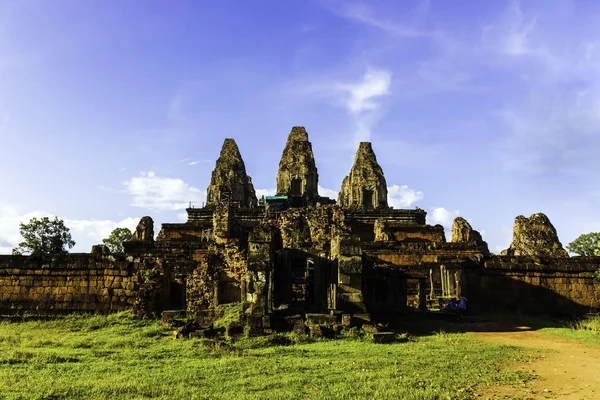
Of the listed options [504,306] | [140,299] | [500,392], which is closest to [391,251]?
[504,306]

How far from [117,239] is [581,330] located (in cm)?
3360

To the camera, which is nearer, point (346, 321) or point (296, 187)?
point (346, 321)

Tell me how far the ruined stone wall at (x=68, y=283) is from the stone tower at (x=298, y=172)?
23187 mm

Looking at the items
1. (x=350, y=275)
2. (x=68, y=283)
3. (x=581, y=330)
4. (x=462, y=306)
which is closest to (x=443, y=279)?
(x=462, y=306)

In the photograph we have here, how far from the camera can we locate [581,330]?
1302 centimetres

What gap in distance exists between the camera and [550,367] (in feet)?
27.4

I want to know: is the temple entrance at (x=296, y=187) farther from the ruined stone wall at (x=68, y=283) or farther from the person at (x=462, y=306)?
the person at (x=462, y=306)

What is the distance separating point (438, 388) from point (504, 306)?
38.6 feet

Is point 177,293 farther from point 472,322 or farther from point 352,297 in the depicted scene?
point 472,322

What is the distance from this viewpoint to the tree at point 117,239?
3772 centimetres

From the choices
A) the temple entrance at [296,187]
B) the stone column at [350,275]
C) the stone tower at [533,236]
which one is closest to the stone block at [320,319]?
the stone column at [350,275]

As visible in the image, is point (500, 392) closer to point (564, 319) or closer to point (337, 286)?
point (337, 286)

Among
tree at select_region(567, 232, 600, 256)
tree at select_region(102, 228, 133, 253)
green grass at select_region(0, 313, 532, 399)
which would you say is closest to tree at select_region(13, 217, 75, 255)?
tree at select_region(102, 228, 133, 253)

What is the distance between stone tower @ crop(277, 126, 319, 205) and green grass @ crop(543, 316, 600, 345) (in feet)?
82.6
